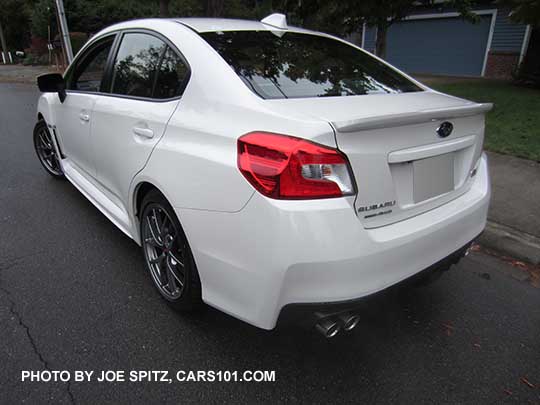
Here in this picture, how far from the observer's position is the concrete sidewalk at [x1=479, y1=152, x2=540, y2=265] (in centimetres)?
316

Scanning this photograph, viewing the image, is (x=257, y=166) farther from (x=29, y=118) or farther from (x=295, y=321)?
(x=29, y=118)

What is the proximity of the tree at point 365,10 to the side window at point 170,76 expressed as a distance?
6.97 meters

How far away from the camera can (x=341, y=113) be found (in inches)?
64.3

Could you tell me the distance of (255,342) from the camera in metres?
2.14

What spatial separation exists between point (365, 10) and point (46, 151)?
6767 mm

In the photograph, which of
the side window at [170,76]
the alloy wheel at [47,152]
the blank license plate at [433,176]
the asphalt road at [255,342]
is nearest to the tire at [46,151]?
the alloy wheel at [47,152]

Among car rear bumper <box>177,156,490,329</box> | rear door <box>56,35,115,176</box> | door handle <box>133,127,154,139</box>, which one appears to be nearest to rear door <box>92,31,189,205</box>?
door handle <box>133,127,154,139</box>

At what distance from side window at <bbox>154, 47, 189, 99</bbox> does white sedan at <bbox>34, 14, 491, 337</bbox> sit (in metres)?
0.01

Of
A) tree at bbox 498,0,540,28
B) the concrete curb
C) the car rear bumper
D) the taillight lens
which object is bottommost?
the concrete curb

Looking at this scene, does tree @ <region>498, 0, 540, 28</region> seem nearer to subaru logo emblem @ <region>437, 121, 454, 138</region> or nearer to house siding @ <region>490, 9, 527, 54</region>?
house siding @ <region>490, 9, 527, 54</region>

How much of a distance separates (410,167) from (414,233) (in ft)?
0.99

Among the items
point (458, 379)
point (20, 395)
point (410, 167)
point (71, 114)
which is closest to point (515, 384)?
point (458, 379)

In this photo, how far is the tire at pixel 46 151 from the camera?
14.0 feet

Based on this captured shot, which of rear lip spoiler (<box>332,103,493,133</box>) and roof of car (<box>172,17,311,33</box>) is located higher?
roof of car (<box>172,17,311,33</box>)
